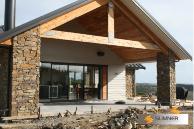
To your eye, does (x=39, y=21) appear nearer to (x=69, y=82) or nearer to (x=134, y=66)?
(x=69, y=82)

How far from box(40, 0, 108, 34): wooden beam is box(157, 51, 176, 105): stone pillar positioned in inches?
209

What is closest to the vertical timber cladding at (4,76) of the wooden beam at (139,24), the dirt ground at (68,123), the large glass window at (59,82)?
the dirt ground at (68,123)

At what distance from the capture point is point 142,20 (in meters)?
17.7

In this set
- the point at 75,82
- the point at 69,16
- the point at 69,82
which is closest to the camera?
the point at 69,16

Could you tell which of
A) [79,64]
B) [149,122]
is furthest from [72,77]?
[149,122]

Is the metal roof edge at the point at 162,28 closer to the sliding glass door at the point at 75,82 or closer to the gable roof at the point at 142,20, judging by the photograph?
the gable roof at the point at 142,20

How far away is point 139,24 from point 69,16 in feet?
16.2

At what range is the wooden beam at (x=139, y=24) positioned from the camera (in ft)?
55.8

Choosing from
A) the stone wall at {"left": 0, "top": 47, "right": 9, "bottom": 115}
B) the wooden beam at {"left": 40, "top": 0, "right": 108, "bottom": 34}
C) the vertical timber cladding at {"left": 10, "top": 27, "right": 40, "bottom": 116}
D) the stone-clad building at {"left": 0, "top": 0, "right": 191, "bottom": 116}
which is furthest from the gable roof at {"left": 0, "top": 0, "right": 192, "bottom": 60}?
the stone wall at {"left": 0, "top": 47, "right": 9, "bottom": 115}

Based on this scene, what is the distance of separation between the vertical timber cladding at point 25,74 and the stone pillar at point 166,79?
8606mm

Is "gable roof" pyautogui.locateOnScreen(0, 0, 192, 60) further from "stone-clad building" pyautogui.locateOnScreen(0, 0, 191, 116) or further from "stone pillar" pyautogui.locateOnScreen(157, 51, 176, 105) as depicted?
"stone pillar" pyautogui.locateOnScreen(157, 51, 176, 105)

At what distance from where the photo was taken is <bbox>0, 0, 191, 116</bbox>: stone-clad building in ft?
40.8

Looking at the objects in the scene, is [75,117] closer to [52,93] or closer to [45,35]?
[45,35]

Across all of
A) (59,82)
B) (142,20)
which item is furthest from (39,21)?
(59,82)
